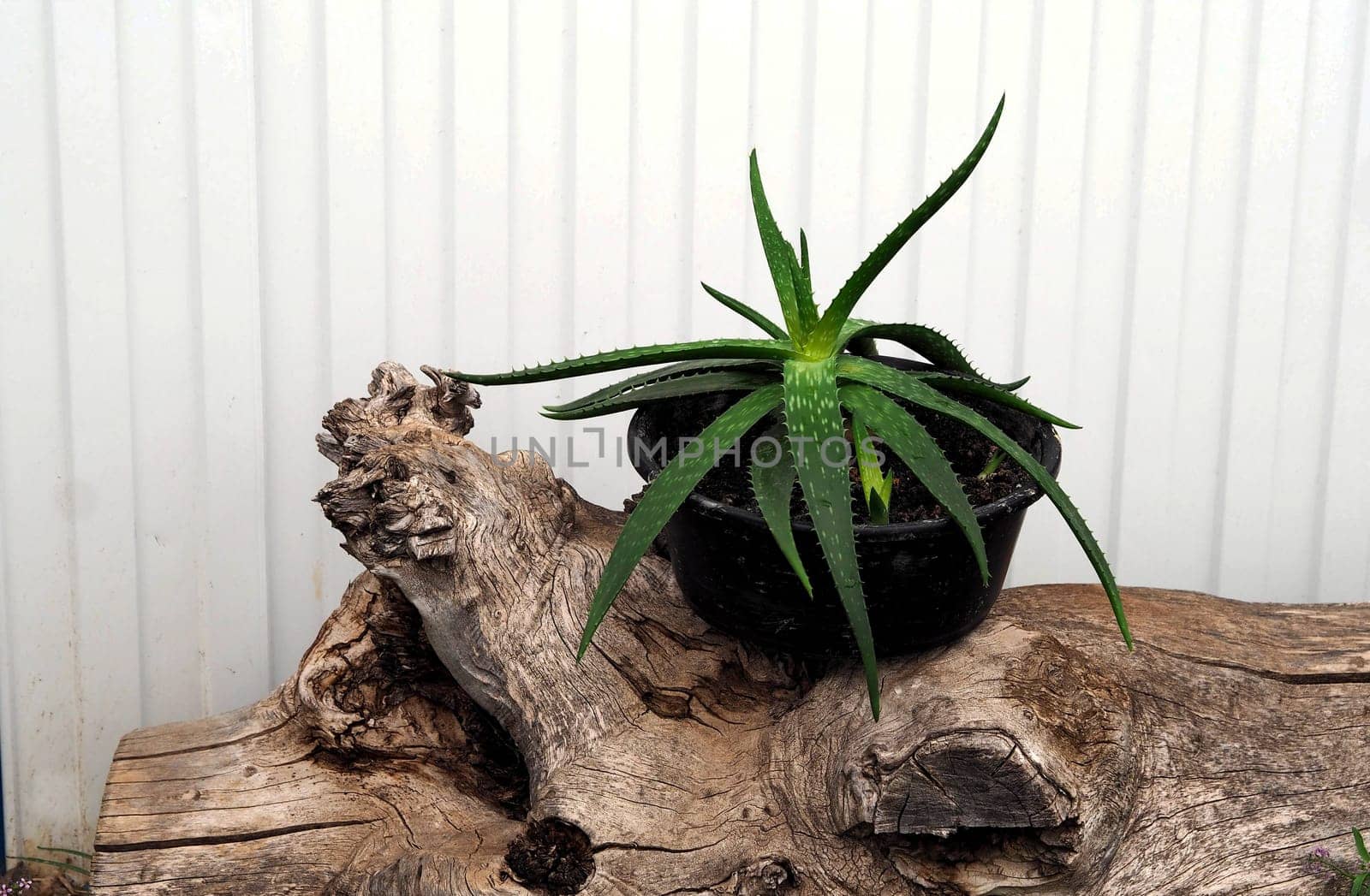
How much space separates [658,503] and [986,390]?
1.68ft

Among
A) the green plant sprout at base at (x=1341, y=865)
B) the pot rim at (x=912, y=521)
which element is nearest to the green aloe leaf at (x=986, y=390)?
the pot rim at (x=912, y=521)

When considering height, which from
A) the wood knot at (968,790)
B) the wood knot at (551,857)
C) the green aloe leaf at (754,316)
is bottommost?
the wood knot at (551,857)

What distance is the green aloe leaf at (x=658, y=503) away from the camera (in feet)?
5.52

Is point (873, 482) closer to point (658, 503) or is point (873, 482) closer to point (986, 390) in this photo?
point (986, 390)

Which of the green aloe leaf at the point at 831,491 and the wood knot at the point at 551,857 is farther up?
the green aloe leaf at the point at 831,491

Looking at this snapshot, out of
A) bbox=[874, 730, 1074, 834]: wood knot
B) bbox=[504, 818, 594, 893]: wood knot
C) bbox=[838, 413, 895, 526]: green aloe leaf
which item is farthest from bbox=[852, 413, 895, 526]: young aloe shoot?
bbox=[504, 818, 594, 893]: wood knot

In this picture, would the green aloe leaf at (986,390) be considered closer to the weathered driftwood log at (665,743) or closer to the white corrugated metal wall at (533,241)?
the weathered driftwood log at (665,743)

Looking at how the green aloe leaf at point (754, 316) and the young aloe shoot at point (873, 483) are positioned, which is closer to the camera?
the young aloe shoot at point (873, 483)

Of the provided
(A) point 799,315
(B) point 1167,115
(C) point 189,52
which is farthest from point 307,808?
(B) point 1167,115

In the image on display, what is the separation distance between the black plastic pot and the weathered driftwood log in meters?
0.10

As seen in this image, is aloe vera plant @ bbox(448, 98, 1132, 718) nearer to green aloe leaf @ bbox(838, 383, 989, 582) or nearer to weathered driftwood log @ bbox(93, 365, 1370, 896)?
green aloe leaf @ bbox(838, 383, 989, 582)

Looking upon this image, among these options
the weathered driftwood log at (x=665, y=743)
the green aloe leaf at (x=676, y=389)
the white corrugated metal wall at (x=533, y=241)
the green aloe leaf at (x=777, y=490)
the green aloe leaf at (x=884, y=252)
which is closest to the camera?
the green aloe leaf at (x=777, y=490)

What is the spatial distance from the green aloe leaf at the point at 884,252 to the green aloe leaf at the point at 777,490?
174mm

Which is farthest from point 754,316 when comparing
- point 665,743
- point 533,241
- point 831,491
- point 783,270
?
point 533,241
